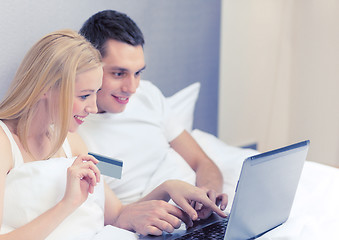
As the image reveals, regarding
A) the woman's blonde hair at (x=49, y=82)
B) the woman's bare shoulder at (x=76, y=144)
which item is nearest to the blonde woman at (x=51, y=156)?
the woman's blonde hair at (x=49, y=82)

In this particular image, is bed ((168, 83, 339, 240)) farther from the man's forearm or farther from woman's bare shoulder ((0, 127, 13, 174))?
woman's bare shoulder ((0, 127, 13, 174))

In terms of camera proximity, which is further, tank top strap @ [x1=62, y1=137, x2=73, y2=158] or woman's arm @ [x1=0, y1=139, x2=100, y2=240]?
tank top strap @ [x1=62, y1=137, x2=73, y2=158]

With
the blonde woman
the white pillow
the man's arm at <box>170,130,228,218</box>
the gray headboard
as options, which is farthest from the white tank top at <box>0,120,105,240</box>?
the white pillow

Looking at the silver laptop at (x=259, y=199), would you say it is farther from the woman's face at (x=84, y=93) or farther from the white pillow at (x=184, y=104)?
the white pillow at (x=184, y=104)

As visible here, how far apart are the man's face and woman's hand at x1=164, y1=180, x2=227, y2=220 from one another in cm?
33

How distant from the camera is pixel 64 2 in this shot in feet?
4.85

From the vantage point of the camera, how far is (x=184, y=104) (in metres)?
1.94

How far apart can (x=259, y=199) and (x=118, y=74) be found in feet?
2.05

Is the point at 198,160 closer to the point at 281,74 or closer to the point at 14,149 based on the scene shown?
the point at 14,149

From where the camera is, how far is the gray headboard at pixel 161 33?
1339 mm

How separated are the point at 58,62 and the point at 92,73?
0.10 m

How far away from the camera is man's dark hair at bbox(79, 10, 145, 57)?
4.64ft

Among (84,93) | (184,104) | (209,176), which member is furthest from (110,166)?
(184,104)

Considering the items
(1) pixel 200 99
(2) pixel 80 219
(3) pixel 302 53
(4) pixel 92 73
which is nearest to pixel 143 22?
(1) pixel 200 99
